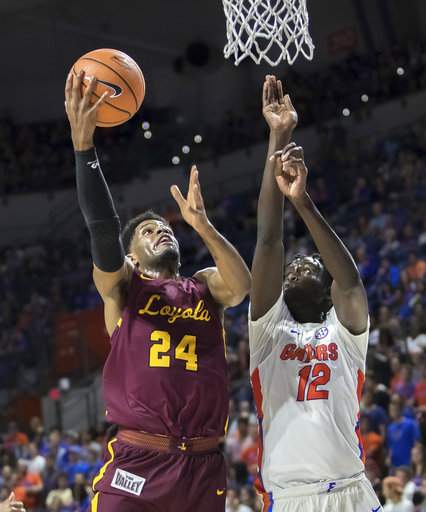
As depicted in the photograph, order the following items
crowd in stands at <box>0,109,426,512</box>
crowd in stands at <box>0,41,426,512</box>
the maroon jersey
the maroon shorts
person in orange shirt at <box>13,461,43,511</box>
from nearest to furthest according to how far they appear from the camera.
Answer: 1. the maroon shorts
2. the maroon jersey
3. crowd in stands at <box>0,109,426,512</box>
4. crowd in stands at <box>0,41,426,512</box>
5. person in orange shirt at <box>13,461,43,511</box>

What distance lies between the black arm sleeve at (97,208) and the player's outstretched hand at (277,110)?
920 millimetres

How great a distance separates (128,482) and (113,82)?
192 cm

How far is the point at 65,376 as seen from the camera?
56.5 feet

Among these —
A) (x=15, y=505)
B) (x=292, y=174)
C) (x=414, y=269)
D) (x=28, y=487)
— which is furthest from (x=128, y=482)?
(x=414, y=269)

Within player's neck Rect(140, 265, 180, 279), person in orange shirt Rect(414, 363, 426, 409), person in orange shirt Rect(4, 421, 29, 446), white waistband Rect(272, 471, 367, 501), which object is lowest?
person in orange shirt Rect(4, 421, 29, 446)

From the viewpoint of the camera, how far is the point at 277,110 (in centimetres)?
511

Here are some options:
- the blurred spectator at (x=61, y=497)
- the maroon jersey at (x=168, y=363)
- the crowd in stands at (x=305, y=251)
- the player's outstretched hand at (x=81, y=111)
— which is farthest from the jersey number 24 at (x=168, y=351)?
the blurred spectator at (x=61, y=497)

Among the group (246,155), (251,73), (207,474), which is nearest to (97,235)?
(207,474)

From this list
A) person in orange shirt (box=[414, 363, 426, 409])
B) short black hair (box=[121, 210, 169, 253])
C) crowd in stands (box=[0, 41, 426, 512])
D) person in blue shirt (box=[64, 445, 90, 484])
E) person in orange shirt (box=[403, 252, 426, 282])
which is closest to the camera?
short black hair (box=[121, 210, 169, 253])

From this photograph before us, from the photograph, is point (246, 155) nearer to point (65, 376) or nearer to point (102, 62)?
point (65, 376)

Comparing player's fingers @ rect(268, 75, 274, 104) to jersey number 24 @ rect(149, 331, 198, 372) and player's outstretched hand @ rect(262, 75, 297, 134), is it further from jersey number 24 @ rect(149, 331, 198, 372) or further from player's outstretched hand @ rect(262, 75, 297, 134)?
jersey number 24 @ rect(149, 331, 198, 372)

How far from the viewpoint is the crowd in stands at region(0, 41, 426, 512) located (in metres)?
10.0

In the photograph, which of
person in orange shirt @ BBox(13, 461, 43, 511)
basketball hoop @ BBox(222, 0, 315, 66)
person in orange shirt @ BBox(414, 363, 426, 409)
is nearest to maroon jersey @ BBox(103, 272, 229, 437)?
basketball hoop @ BBox(222, 0, 315, 66)

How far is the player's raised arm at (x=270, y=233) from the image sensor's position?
4.84 metres
